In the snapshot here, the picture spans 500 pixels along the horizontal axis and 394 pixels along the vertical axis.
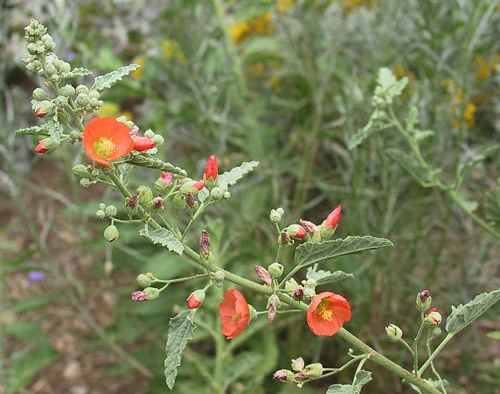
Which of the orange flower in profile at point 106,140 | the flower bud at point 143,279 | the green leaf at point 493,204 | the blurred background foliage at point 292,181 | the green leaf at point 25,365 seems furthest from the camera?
the green leaf at point 25,365

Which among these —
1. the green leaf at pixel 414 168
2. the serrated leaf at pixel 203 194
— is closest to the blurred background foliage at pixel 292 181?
the green leaf at pixel 414 168

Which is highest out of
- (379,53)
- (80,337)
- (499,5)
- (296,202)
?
(499,5)

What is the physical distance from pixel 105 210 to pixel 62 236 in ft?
9.44

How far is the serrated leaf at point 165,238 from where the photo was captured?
1.14 metres

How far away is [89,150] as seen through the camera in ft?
3.67

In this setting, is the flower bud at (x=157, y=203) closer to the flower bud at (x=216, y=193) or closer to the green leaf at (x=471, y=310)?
the flower bud at (x=216, y=193)

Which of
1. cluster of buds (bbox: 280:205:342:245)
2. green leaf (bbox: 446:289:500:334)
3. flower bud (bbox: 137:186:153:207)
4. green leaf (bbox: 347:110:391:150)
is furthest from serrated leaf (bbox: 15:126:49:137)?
green leaf (bbox: 347:110:391:150)

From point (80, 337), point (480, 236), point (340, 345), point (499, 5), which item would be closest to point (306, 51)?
point (499, 5)

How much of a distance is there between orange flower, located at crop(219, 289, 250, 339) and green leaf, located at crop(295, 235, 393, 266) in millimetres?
124

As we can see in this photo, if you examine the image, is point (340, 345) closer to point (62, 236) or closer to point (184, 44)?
Result: point (184, 44)

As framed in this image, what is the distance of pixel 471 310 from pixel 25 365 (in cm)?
208

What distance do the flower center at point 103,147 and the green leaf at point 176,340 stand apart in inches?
11.8

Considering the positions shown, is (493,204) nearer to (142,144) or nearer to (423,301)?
(423,301)

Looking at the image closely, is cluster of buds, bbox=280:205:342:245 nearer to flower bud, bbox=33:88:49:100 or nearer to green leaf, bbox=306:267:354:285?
green leaf, bbox=306:267:354:285
